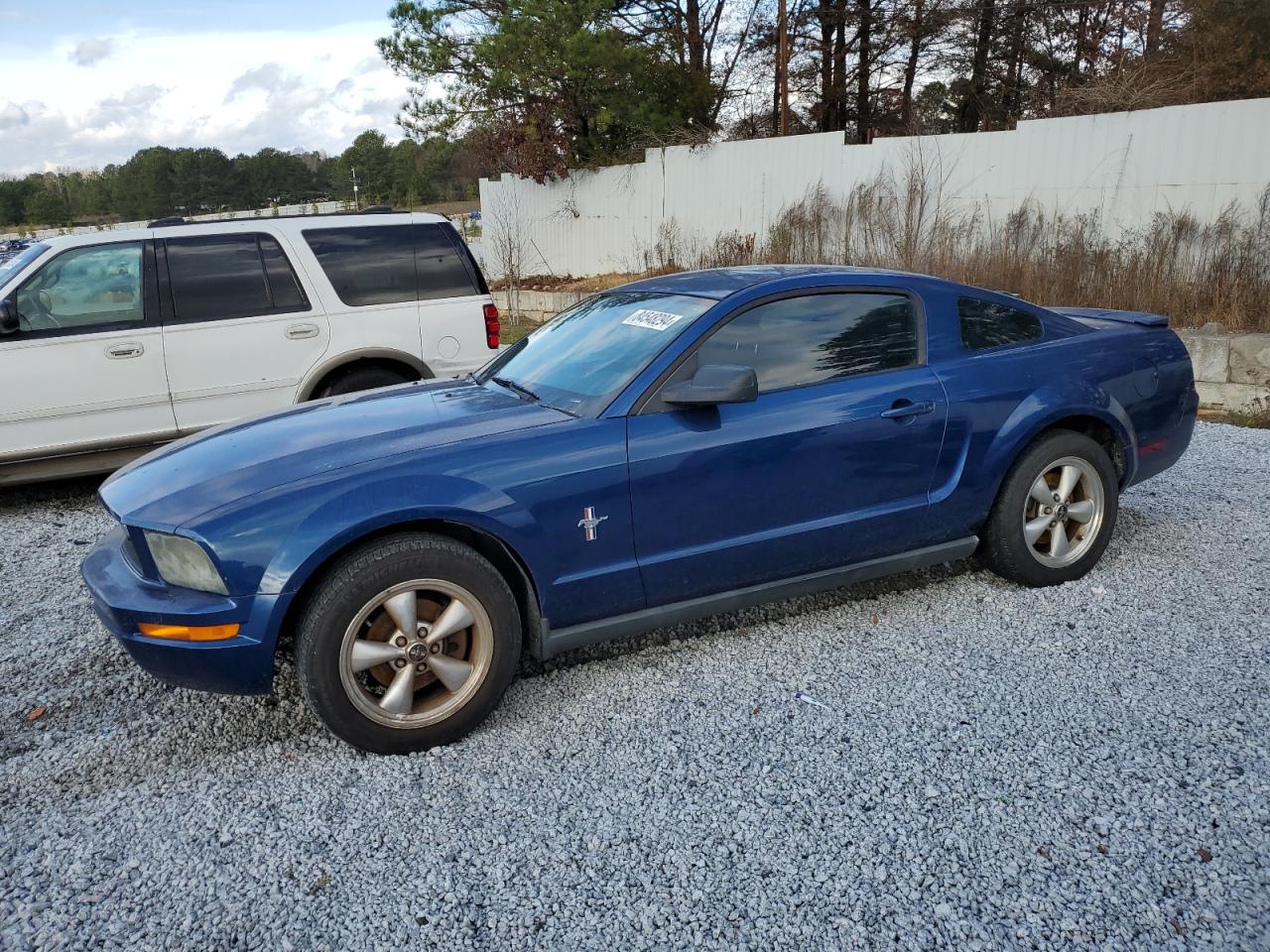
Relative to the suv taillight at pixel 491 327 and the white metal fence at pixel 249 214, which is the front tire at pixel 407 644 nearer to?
the suv taillight at pixel 491 327

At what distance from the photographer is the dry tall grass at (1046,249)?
895 centimetres

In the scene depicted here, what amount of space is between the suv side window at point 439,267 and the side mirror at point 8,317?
2569mm

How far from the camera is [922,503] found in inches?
156

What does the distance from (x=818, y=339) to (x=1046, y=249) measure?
772cm

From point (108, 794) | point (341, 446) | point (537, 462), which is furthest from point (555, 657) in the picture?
point (108, 794)

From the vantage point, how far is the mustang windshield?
3.62 meters

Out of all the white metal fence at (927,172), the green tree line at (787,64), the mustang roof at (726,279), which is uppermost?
the green tree line at (787,64)

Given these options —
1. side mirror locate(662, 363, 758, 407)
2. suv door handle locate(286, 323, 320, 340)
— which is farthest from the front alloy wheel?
suv door handle locate(286, 323, 320, 340)

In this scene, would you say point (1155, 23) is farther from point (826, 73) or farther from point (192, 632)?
point (192, 632)

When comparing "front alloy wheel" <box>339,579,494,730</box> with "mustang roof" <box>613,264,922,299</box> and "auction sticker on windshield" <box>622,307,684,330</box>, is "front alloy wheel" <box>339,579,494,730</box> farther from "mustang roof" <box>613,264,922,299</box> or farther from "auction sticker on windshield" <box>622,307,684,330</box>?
"mustang roof" <box>613,264,922,299</box>

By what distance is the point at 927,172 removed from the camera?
→ 11.9 meters

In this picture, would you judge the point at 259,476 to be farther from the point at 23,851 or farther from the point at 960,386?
the point at 960,386

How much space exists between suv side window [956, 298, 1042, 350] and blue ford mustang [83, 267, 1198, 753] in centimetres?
2

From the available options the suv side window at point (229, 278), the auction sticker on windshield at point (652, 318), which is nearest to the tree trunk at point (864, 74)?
the suv side window at point (229, 278)
